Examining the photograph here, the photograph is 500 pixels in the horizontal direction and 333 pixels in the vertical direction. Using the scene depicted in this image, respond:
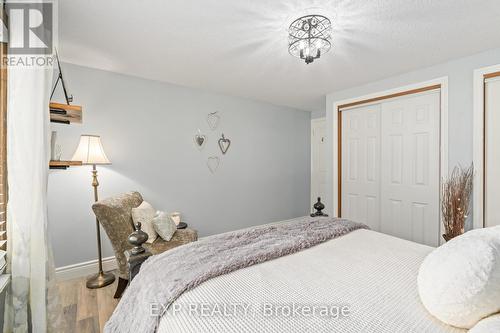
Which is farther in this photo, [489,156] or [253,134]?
[253,134]

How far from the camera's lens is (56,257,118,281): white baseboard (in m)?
2.59

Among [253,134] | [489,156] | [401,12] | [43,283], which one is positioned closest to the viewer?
[43,283]

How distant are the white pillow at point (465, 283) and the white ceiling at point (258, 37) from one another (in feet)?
5.10

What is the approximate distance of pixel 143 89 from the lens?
10.1 ft

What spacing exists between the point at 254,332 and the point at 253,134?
3.45 m

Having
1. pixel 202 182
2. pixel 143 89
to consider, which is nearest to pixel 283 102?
pixel 202 182

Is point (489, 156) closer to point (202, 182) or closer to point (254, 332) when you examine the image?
point (254, 332)

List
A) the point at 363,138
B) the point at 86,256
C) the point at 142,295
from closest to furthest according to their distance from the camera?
the point at 142,295
the point at 86,256
the point at 363,138

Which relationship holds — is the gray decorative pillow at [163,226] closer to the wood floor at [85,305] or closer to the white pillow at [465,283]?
the wood floor at [85,305]

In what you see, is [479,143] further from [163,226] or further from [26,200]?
[26,200]

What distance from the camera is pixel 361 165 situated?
3.49 m

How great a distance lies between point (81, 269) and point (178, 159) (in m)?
1.64

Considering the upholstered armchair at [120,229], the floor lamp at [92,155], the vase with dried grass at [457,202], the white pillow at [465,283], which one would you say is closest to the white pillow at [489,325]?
the white pillow at [465,283]

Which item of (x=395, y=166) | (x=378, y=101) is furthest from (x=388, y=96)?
(x=395, y=166)
